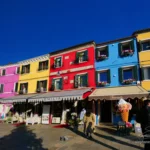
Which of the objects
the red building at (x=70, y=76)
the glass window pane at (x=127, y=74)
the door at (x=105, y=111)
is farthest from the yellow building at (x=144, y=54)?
the red building at (x=70, y=76)

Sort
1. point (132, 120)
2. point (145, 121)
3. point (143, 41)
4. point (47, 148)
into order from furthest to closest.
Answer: point (143, 41) → point (132, 120) → point (47, 148) → point (145, 121)

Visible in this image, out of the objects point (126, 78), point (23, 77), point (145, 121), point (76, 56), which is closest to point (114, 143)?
point (145, 121)

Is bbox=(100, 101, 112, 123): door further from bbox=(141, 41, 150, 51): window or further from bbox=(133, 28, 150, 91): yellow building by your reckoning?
bbox=(141, 41, 150, 51): window

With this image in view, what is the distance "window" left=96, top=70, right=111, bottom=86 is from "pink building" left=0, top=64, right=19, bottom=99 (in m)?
14.3

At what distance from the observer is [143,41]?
18.1m

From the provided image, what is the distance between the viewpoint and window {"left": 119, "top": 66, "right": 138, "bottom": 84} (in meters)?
17.6

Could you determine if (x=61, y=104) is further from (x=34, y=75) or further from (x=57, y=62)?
(x=34, y=75)

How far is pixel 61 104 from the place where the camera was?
2198cm

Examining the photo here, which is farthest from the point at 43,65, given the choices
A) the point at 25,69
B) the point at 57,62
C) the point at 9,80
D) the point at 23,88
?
the point at 9,80

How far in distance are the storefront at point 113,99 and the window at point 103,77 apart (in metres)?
0.84

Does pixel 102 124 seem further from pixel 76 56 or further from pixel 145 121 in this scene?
pixel 145 121

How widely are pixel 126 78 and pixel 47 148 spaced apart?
11.7 meters

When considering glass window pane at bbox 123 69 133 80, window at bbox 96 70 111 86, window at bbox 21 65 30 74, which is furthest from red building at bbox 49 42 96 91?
window at bbox 21 65 30 74

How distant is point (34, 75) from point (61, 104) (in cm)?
689
